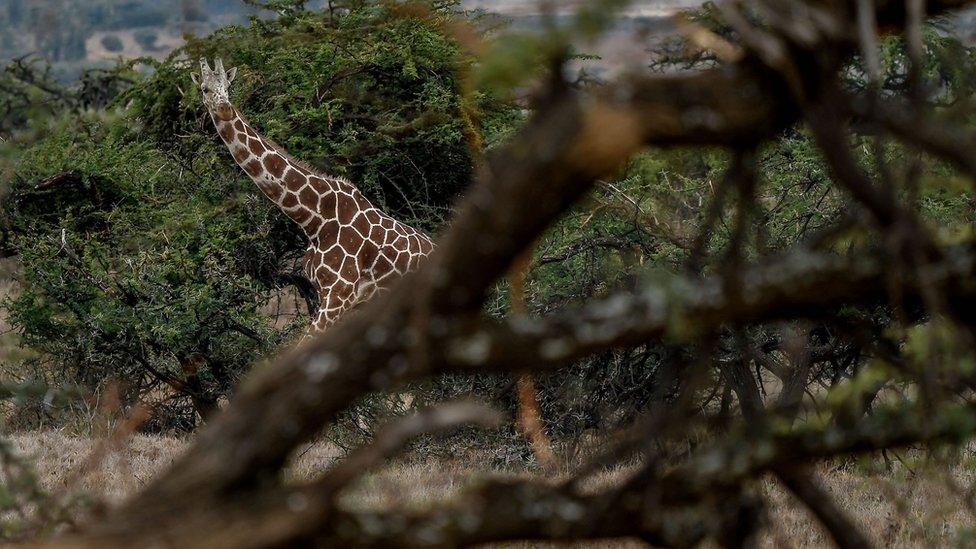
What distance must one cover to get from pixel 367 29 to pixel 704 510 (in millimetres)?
8903

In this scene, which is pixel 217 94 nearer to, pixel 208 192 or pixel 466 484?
pixel 208 192

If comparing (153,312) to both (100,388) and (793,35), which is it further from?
(793,35)

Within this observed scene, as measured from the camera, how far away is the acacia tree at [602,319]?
2.17 m

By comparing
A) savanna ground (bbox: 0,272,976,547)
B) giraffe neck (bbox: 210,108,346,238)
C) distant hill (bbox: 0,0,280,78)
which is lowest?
distant hill (bbox: 0,0,280,78)

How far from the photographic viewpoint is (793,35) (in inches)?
88.4

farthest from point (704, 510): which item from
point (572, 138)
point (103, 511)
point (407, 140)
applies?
point (407, 140)

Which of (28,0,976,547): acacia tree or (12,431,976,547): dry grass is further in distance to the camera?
(12,431,976,547): dry grass

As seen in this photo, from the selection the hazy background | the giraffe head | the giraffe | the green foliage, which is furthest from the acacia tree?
the hazy background

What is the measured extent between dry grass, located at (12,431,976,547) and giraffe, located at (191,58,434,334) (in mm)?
1367

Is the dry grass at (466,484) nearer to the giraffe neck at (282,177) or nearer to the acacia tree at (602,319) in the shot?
the giraffe neck at (282,177)

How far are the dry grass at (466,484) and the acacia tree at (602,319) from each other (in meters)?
3.12

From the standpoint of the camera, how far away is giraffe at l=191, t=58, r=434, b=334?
28.2 ft

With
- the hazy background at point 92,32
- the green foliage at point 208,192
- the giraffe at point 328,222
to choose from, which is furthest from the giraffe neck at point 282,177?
the hazy background at point 92,32

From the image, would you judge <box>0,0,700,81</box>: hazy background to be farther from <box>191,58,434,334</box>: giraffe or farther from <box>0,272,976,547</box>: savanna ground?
<box>0,272,976,547</box>: savanna ground
